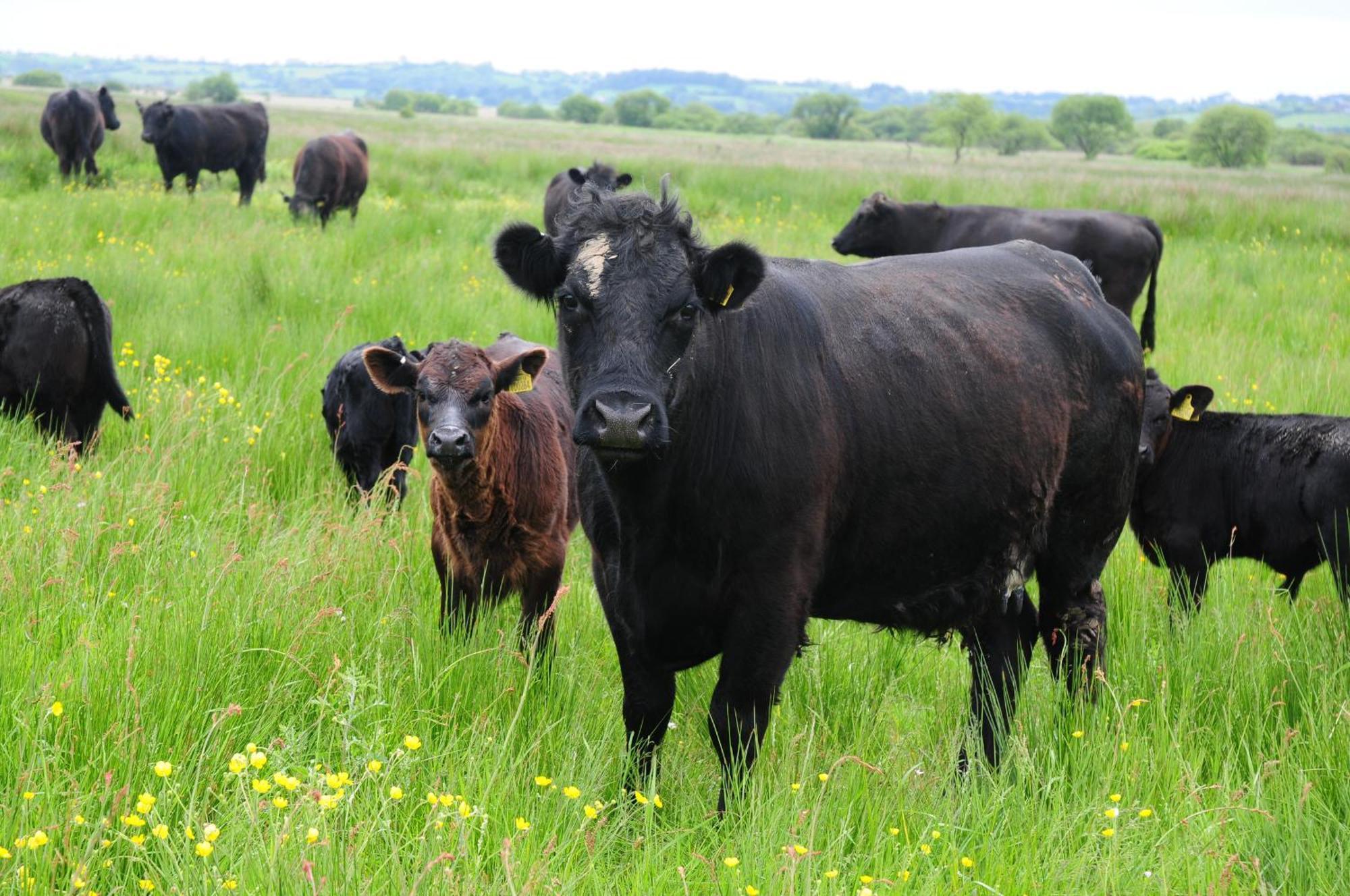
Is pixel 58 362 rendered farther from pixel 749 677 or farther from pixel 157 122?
pixel 157 122

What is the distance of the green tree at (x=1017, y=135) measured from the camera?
10162 centimetres

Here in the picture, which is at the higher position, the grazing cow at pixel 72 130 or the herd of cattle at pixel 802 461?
the grazing cow at pixel 72 130

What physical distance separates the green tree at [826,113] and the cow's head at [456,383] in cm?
12150

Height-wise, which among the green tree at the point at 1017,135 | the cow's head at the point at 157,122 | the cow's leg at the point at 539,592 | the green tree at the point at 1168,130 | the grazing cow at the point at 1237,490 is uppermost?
the green tree at the point at 1168,130

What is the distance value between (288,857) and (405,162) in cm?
2610

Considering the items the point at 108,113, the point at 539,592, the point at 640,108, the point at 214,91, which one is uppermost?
the point at 640,108

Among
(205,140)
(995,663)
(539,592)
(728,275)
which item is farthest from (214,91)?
(728,275)

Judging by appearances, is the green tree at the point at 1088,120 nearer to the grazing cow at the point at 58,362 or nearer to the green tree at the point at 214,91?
the green tree at the point at 214,91

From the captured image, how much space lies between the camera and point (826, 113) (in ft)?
441

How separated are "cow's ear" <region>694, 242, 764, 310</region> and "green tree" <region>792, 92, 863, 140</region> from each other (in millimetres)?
123234

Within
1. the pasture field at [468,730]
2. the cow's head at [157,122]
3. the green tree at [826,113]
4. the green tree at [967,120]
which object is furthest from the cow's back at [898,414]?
the green tree at [826,113]

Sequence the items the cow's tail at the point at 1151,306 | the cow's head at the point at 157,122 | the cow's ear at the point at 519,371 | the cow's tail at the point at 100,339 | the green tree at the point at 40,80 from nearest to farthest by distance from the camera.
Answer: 1. the cow's ear at the point at 519,371
2. the cow's tail at the point at 100,339
3. the cow's tail at the point at 1151,306
4. the cow's head at the point at 157,122
5. the green tree at the point at 40,80

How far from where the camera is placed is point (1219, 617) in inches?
192

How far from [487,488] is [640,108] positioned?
136m
